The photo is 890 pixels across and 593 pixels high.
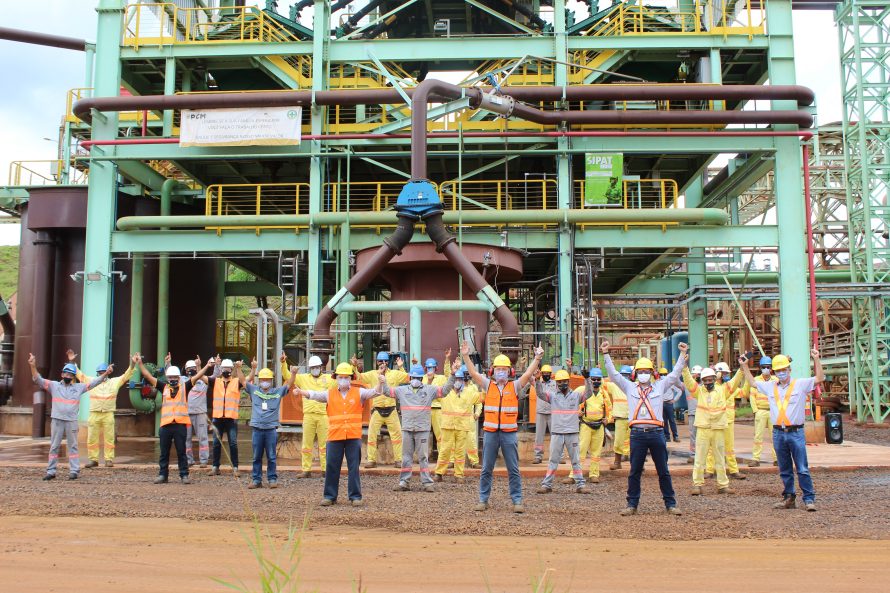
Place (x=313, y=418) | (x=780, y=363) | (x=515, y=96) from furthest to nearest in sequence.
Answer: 1. (x=515, y=96)
2. (x=313, y=418)
3. (x=780, y=363)

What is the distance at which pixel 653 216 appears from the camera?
1970 centimetres

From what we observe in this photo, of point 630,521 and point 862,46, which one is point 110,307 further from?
point 862,46

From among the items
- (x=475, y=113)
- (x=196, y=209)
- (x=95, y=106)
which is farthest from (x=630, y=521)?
(x=196, y=209)

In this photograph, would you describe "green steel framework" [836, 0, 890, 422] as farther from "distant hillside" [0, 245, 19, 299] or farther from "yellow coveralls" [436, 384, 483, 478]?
"distant hillside" [0, 245, 19, 299]

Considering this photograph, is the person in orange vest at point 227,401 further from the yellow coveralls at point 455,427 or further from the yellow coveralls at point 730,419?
the yellow coveralls at point 730,419

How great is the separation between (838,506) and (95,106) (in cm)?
1942

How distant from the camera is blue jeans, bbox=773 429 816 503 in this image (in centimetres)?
1030

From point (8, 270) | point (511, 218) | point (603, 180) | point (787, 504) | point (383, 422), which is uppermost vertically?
point (8, 270)

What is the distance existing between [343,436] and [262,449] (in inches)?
94.7

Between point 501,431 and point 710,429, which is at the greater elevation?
point 501,431

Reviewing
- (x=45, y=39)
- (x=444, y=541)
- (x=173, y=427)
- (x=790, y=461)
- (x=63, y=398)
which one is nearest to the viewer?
(x=444, y=541)

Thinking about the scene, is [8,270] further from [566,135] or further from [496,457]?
[496,457]

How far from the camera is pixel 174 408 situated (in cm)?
1302

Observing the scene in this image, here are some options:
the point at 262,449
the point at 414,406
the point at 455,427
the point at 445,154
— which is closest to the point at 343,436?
the point at 414,406
